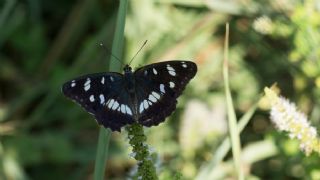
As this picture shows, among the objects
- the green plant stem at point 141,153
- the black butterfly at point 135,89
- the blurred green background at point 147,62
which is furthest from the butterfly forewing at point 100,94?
the blurred green background at point 147,62

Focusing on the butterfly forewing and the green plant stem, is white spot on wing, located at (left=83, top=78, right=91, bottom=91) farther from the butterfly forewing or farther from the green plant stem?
Answer: the green plant stem

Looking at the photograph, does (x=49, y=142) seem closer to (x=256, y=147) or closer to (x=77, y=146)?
(x=77, y=146)

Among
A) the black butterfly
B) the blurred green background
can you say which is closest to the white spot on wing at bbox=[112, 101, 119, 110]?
the black butterfly

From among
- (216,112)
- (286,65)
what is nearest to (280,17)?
(286,65)

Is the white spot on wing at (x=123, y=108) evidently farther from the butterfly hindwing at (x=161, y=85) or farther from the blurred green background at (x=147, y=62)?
the blurred green background at (x=147, y=62)

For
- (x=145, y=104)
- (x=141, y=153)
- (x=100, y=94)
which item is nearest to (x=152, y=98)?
(x=145, y=104)
